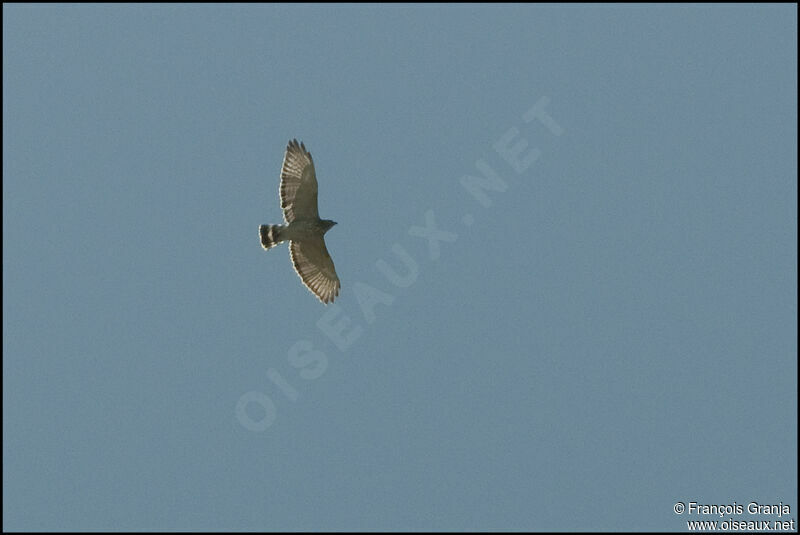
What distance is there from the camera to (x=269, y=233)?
25.5 meters

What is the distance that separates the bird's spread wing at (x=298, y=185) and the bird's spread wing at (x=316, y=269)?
979mm

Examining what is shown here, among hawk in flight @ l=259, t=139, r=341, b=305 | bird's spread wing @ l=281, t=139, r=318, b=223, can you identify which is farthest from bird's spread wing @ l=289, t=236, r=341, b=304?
bird's spread wing @ l=281, t=139, r=318, b=223

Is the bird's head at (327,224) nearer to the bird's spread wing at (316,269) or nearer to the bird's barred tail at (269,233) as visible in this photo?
the bird's spread wing at (316,269)

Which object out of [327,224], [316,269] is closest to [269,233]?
[327,224]

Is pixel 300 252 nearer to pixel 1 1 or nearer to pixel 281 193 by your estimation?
pixel 281 193

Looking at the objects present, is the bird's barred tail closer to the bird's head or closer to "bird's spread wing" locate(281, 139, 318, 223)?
"bird's spread wing" locate(281, 139, 318, 223)

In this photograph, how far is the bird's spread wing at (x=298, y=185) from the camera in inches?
982

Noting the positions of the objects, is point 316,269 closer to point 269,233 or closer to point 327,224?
point 327,224

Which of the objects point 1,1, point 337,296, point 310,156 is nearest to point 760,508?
point 337,296

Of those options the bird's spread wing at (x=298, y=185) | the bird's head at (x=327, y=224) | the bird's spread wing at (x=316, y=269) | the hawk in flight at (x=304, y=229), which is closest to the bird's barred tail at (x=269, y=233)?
the hawk in flight at (x=304, y=229)

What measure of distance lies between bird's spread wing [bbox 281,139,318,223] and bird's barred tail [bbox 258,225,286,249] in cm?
28

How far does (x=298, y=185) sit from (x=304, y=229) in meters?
1.04

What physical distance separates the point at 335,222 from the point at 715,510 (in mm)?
10950

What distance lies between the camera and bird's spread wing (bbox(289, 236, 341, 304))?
2625cm
